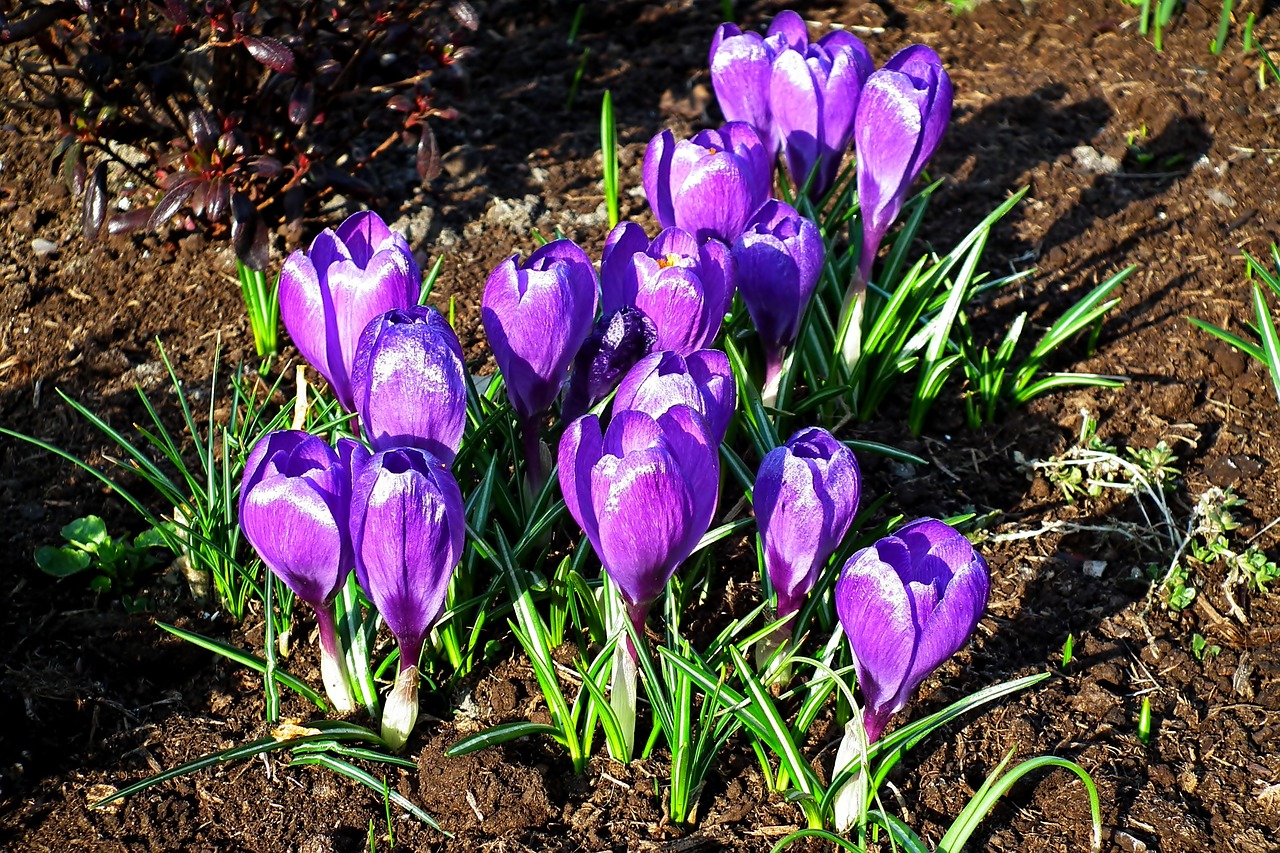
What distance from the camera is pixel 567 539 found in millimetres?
2176

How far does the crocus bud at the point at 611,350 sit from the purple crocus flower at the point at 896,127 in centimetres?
74

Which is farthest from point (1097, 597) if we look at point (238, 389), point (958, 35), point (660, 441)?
point (958, 35)

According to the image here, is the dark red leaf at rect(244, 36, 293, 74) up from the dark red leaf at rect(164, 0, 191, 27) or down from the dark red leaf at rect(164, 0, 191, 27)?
down

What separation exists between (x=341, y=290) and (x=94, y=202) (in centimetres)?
109

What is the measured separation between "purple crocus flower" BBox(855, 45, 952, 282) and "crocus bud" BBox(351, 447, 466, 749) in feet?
3.94

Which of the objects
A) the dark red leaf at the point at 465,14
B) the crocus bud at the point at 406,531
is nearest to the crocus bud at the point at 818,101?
the dark red leaf at the point at 465,14

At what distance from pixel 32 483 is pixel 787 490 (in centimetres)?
165

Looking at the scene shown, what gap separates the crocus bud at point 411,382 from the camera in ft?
5.12

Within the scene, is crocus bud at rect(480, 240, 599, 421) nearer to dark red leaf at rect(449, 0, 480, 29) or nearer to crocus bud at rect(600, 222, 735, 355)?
crocus bud at rect(600, 222, 735, 355)

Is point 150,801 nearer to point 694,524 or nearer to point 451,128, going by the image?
point 694,524

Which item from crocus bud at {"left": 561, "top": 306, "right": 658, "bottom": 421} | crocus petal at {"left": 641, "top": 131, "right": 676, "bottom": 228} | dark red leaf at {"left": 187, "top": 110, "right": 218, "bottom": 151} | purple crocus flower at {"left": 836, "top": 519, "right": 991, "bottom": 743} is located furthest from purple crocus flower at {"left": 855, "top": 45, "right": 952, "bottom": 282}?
dark red leaf at {"left": 187, "top": 110, "right": 218, "bottom": 151}

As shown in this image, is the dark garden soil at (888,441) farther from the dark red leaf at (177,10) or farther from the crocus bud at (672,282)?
the dark red leaf at (177,10)

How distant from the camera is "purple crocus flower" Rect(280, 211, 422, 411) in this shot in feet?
5.72

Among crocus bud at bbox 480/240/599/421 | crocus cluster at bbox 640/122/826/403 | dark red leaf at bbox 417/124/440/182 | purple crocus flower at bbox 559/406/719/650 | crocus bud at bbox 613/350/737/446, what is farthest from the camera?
dark red leaf at bbox 417/124/440/182
